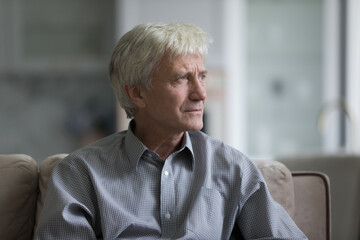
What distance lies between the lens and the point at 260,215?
1.83 metres

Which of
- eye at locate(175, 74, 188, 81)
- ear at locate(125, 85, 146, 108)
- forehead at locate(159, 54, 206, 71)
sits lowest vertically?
ear at locate(125, 85, 146, 108)

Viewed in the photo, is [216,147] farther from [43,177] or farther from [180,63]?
[43,177]

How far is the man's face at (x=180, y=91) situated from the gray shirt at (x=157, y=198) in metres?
0.09

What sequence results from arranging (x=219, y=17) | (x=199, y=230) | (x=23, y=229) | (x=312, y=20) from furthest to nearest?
(x=312, y=20) < (x=219, y=17) < (x=23, y=229) < (x=199, y=230)

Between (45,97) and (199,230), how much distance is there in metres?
5.12

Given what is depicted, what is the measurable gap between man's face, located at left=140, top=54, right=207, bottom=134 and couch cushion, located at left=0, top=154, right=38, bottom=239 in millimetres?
438

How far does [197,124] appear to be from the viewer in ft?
6.14

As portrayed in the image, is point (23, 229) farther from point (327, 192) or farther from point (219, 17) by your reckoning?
point (219, 17)

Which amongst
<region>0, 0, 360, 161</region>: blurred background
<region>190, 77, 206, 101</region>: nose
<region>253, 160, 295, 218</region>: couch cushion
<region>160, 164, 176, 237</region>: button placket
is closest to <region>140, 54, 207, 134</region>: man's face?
<region>190, 77, 206, 101</region>: nose

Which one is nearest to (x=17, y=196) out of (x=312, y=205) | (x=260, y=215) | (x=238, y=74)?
(x=260, y=215)

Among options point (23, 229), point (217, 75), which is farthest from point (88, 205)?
point (217, 75)

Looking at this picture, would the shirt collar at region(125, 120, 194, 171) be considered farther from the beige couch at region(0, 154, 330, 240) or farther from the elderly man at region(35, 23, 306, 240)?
the beige couch at region(0, 154, 330, 240)

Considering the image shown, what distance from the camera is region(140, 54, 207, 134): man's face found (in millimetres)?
1863

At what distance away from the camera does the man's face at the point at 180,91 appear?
186 centimetres
